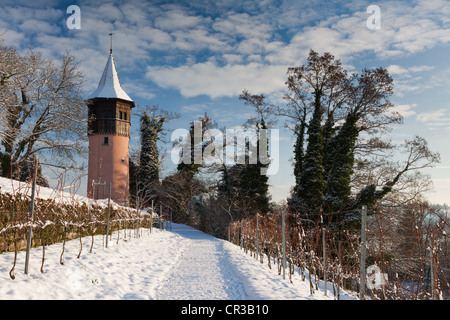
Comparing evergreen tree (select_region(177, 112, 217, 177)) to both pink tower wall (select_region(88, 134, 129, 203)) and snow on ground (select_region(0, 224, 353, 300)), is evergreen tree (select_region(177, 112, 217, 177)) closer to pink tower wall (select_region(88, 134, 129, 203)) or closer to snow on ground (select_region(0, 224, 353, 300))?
pink tower wall (select_region(88, 134, 129, 203))

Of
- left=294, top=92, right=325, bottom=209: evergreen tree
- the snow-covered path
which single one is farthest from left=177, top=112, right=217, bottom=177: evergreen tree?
the snow-covered path

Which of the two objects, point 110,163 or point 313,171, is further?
point 110,163

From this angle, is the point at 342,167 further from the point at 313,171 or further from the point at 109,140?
the point at 109,140

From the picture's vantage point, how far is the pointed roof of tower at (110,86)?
76.8ft

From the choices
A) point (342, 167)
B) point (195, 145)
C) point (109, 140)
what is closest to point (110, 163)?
point (109, 140)

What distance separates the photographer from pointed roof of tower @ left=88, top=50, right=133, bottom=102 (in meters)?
23.4

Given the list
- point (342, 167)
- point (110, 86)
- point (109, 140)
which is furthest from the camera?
point (110, 86)

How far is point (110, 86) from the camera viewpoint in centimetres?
2450

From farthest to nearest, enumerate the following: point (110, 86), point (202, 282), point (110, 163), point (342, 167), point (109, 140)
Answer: point (110, 86)
point (109, 140)
point (110, 163)
point (342, 167)
point (202, 282)

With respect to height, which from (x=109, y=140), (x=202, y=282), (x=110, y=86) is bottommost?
(x=202, y=282)

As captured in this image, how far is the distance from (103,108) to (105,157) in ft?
12.4

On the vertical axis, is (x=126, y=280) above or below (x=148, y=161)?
below

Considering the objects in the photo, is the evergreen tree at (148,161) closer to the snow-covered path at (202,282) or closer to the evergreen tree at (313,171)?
the evergreen tree at (313,171)
